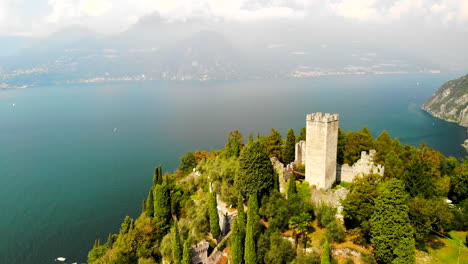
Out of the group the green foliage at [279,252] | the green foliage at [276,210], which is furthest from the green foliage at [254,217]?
the green foliage at [279,252]

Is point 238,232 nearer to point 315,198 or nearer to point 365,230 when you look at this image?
point 315,198

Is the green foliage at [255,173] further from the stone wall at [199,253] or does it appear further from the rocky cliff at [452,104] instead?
the rocky cliff at [452,104]

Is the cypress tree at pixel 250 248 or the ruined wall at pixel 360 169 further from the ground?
the ruined wall at pixel 360 169

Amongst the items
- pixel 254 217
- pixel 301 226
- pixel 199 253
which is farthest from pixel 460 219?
pixel 199 253

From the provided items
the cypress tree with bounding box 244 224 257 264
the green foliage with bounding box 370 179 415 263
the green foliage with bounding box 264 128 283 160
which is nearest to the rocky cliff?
the green foliage with bounding box 264 128 283 160

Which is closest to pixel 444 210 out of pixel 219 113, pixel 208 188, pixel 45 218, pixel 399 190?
pixel 399 190

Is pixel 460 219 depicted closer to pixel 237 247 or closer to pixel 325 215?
pixel 325 215
